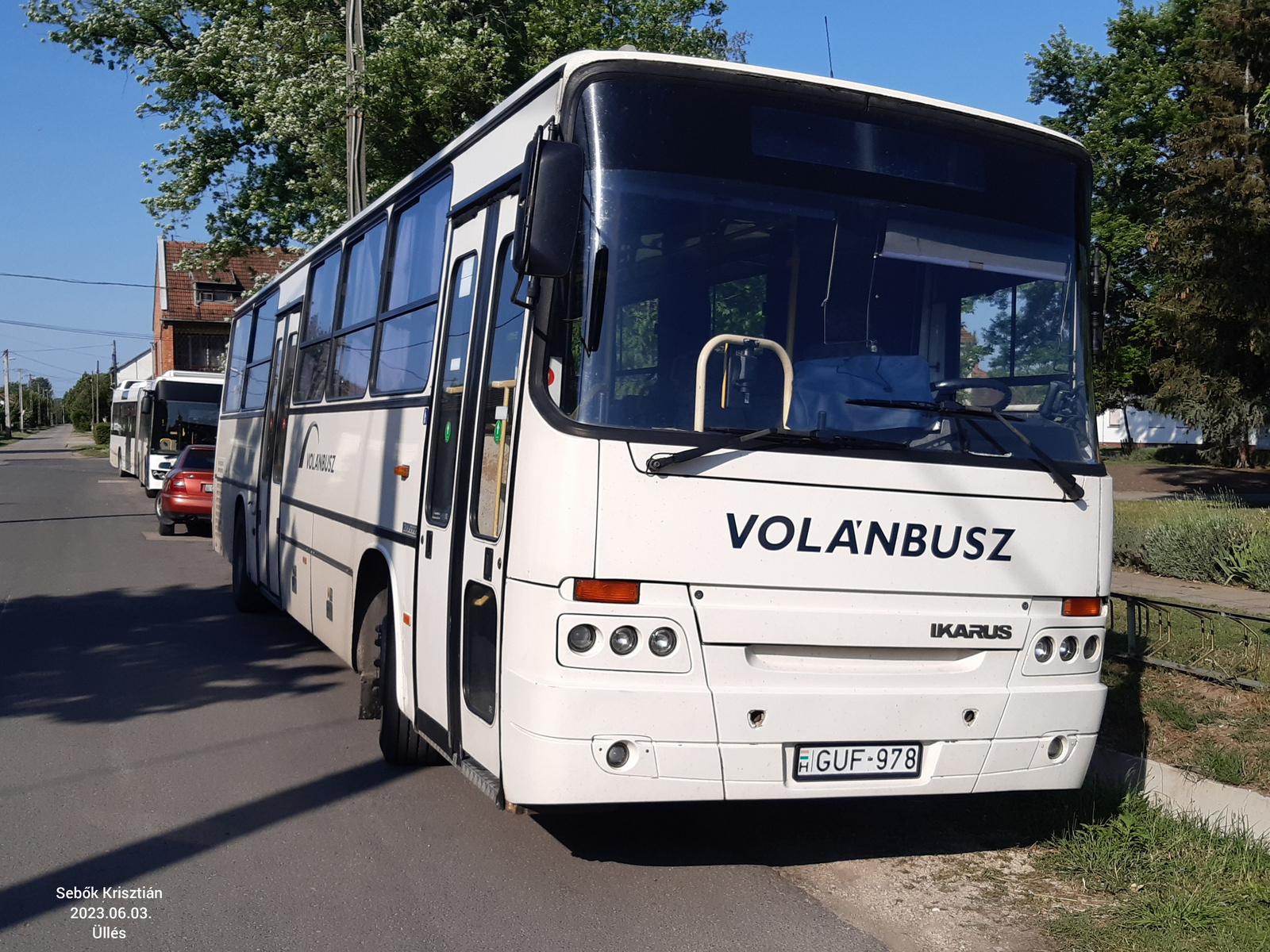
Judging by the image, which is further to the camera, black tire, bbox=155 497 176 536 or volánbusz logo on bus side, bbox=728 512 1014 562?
black tire, bbox=155 497 176 536

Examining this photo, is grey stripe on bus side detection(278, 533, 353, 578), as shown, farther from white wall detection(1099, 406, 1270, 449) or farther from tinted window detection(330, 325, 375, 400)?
white wall detection(1099, 406, 1270, 449)

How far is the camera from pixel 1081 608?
16.6ft

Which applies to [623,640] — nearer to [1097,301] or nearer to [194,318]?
[1097,301]

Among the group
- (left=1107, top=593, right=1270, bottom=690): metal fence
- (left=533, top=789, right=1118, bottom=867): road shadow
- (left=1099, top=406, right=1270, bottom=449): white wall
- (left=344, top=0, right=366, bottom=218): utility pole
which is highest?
(left=344, top=0, right=366, bottom=218): utility pole

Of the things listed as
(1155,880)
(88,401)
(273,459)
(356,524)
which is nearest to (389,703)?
(356,524)

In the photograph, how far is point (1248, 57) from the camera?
2470 cm

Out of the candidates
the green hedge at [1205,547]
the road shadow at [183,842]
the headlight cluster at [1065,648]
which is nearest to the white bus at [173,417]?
the green hedge at [1205,547]

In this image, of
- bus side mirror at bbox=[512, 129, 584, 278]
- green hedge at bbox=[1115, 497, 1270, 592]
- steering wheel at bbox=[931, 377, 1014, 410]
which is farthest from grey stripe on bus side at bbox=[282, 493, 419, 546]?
green hedge at bbox=[1115, 497, 1270, 592]

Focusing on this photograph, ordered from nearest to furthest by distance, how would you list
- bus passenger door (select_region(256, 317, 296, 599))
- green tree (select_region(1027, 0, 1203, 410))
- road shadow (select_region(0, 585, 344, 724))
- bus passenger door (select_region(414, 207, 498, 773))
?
1. bus passenger door (select_region(414, 207, 498, 773))
2. road shadow (select_region(0, 585, 344, 724))
3. bus passenger door (select_region(256, 317, 296, 599))
4. green tree (select_region(1027, 0, 1203, 410))

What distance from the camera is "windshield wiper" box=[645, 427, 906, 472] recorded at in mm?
4355

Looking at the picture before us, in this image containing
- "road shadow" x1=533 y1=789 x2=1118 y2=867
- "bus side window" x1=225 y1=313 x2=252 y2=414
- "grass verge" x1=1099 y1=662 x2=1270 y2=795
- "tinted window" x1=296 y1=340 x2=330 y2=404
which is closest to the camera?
"road shadow" x1=533 y1=789 x2=1118 y2=867

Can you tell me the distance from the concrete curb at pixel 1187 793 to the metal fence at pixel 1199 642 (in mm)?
1149

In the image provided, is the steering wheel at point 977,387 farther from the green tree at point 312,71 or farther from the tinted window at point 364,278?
the green tree at point 312,71

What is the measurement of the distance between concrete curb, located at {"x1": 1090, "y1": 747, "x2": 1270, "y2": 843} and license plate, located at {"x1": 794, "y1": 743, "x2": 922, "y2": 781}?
1.76 m
